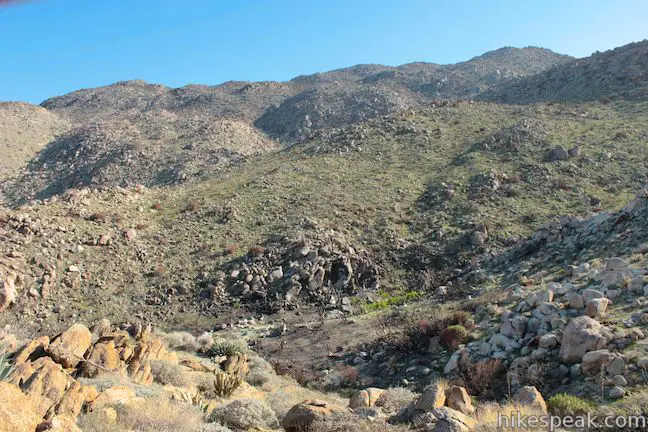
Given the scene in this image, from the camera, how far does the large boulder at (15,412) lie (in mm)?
4246

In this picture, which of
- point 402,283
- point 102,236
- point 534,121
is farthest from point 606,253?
point 534,121

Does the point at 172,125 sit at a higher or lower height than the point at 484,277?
higher

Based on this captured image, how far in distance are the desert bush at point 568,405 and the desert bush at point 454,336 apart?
3.60 metres

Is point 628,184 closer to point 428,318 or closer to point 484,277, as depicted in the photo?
point 484,277

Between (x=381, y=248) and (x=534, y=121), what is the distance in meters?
17.1

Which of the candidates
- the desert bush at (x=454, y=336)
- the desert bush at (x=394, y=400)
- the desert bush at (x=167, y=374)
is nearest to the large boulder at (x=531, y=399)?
the desert bush at (x=394, y=400)

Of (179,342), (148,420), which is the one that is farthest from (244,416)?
(179,342)

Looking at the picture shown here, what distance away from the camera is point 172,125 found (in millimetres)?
52094

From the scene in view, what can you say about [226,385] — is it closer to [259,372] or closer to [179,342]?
[259,372]

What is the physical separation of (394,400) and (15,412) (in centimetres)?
541

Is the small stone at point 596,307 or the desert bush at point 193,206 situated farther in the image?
the desert bush at point 193,206

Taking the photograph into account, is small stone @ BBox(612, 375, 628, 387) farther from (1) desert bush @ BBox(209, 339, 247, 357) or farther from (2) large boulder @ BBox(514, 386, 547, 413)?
(1) desert bush @ BBox(209, 339, 247, 357)

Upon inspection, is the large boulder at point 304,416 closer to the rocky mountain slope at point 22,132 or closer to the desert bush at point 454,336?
the desert bush at point 454,336

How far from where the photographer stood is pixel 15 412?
4.41m
